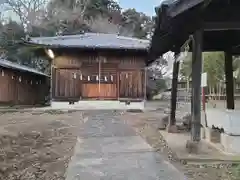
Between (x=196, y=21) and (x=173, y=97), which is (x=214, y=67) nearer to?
(x=173, y=97)

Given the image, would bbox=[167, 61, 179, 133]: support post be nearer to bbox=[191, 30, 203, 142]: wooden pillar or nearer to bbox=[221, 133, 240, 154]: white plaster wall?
bbox=[191, 30, 203, 142]: wooden pillar

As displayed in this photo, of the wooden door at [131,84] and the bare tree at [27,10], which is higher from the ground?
the bare tree at [27,10]

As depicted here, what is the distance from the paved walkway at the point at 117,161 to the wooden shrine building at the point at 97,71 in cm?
1057

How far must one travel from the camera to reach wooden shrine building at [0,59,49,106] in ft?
60.7

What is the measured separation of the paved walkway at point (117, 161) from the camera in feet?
14.2

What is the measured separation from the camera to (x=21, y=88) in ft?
70.6

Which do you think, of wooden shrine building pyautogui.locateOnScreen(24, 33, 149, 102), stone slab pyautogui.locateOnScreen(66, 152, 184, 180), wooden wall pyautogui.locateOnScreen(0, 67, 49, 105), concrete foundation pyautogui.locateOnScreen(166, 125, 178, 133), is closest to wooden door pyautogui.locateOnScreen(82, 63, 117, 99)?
wooden shrine building pyautogui.locateOnScreen(24, 33, 149, 102)

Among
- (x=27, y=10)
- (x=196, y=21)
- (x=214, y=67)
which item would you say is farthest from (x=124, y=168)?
(x=27, y=10)

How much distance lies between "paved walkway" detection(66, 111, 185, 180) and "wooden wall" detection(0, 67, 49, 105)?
12.5 m

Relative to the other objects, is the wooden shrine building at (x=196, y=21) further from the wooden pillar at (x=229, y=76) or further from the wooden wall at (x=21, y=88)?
the wooden wall at (x=21, y=88)

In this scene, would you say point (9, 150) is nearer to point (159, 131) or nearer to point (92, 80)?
point (159, 131)

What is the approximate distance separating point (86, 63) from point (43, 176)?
13.9 meters

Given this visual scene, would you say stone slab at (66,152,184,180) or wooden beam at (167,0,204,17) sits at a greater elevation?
wooden beam at (167,0,204,17)

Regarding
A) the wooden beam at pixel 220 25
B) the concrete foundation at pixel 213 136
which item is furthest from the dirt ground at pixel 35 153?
the wooden beam at pixel 220 25
